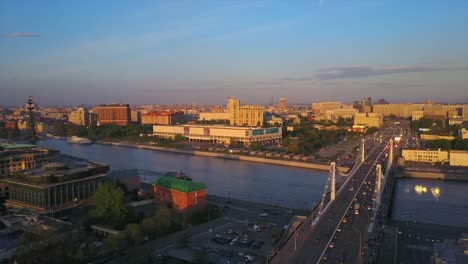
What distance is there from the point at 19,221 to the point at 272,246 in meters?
3.58

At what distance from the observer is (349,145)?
57.3 feet

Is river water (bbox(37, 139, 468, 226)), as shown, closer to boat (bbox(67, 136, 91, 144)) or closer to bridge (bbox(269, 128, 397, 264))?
bridge (bbox(269, 128, 397, 264))

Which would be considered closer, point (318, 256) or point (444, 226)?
point (318, 256)

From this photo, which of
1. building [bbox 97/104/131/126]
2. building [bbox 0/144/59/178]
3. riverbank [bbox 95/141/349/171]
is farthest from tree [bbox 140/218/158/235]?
building [bbox 97/104/131/126]

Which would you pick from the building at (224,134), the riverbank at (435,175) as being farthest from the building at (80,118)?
the riverbank at (435,175)

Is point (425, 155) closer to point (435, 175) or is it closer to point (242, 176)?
point (435, 175)

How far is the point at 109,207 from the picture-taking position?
617 centimetres

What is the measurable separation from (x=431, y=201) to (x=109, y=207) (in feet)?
19.4

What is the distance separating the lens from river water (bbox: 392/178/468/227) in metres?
6.87

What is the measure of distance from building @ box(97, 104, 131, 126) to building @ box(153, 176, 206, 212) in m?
21.5

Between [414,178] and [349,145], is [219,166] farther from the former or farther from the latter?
[349,145]

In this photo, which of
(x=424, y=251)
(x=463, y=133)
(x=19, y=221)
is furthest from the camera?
(x=463, y=133)

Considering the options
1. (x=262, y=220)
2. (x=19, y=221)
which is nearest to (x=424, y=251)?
(x=262, y=220)

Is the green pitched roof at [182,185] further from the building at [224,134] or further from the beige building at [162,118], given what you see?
the beige building at [162,118]
